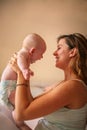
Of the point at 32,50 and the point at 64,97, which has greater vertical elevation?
the point at 32,50

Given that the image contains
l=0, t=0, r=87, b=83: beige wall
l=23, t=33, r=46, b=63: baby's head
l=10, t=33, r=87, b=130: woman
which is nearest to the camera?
l=10, t=33, r=87, b=130: woman

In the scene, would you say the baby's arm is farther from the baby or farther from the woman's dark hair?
the woman's dark hair

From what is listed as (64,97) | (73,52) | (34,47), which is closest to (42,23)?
(34,47)

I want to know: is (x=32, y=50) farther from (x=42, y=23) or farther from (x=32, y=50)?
(x=42, y=23)

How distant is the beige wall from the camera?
238cm

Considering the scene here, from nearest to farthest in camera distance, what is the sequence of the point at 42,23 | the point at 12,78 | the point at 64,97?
the point at 64,97, the point at 12,78, the point at 42,23

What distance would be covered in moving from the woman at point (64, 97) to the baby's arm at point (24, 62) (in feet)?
0.13

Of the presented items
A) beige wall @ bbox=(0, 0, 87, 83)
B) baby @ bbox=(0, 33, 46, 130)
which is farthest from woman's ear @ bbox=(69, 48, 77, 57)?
beige wall @ bbox=(0, 0, 87, 83)

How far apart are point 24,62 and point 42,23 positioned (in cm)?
116

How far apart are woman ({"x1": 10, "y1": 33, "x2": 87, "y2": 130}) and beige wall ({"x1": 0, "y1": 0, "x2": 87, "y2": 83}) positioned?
2.76 feet

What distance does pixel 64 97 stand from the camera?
133cm

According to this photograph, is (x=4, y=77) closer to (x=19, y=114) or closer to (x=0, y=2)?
(x=19, y=114)

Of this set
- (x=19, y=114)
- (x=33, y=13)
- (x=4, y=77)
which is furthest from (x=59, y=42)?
(x=33, y=13)

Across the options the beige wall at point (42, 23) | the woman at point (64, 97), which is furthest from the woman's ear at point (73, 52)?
the beige wall at point (42, 23)
